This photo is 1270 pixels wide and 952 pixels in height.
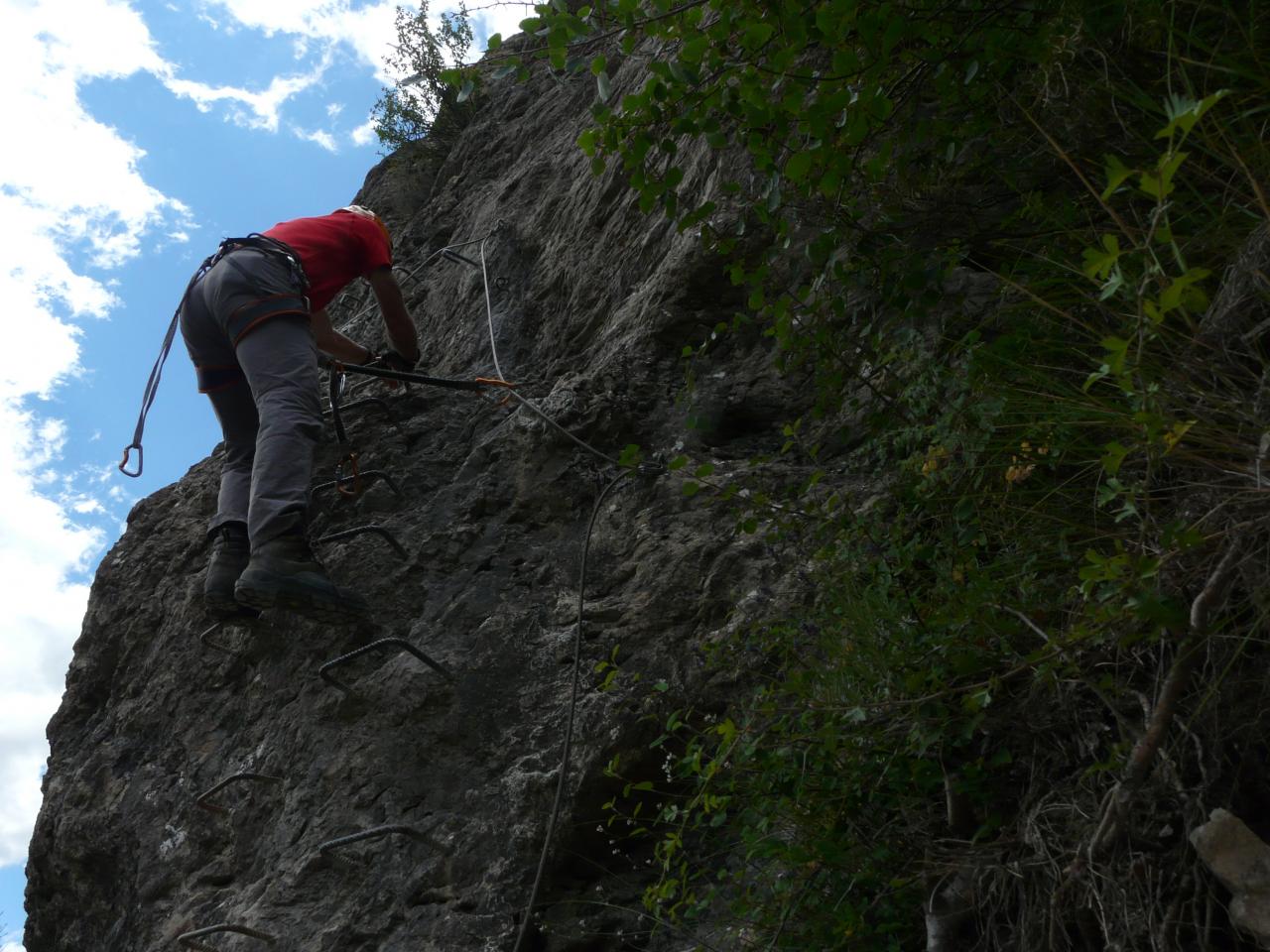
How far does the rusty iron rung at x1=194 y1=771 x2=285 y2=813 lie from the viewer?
11.7 ft

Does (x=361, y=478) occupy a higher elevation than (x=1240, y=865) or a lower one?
higher

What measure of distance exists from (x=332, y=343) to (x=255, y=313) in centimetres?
66

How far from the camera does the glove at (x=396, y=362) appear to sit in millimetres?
4656

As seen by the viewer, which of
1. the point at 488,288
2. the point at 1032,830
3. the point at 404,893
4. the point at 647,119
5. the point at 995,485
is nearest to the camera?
the point at 1032,830

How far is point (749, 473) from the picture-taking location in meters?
3.51

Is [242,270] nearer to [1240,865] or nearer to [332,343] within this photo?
[332,343]

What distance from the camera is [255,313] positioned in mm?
3926

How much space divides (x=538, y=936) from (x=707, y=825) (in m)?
0.56

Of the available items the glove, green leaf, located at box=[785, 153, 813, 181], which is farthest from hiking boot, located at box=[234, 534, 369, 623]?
green leaf, located at box=[785, 153, 813, 181]

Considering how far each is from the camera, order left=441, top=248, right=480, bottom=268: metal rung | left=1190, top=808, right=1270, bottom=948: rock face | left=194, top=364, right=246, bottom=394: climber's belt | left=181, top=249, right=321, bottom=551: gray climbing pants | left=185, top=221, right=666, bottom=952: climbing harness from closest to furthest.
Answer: left=1190, top=808, right=1270, bottom=948: rock face
left=185, top=221, right=666, bottom=952: climbing harness
left=181, top=249, right=321, bottom=551: gray climbing pants
left=194, top=364, right=246, bottom=394: climber's belt
left=441, top=248, right=480, bottom=268: metal rung

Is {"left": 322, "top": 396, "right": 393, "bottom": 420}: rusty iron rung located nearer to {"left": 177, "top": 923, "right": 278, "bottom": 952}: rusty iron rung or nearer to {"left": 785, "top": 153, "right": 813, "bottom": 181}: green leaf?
{"left": 177, "top": 923, "right": 278, "bottom": 952}: rusty iron rung

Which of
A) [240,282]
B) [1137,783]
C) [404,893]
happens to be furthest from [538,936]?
[240,282]

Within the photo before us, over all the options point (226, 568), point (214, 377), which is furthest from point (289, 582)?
point (214, 377)

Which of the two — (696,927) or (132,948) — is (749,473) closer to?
(696,927)
